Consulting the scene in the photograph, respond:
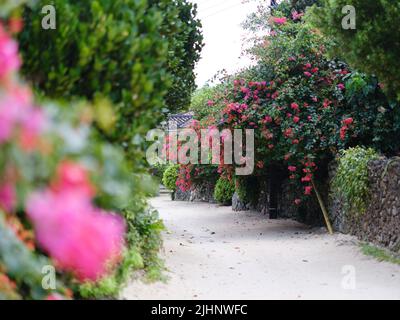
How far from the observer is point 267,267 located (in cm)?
839

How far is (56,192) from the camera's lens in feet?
4.68

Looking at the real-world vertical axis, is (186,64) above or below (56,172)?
above

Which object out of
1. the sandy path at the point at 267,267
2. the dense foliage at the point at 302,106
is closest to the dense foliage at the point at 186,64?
the dense foliage at the point at 302,106

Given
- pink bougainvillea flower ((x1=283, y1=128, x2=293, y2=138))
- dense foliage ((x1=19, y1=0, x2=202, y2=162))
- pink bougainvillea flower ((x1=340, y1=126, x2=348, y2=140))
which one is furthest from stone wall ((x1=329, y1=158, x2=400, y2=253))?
dense foliage ((x1=19, y1=0, x2=202, y2=162))

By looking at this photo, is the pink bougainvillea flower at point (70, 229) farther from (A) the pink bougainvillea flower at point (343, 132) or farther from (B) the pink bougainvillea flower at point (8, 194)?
(A) the pink bougainvillea flower at point (343, 132)

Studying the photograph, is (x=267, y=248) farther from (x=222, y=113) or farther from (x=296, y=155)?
(x=222, y=113)

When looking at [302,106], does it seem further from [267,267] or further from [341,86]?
[267,267]

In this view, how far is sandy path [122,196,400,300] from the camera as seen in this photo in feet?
20.7

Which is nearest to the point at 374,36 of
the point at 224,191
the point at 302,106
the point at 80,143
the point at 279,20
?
the point at 302,106

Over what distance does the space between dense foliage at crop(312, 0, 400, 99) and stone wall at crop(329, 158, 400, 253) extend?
2.06 m

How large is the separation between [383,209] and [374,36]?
3.75m

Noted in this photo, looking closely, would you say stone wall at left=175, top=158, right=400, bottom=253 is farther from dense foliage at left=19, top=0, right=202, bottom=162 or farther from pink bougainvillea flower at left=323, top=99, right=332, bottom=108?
dense foliage at left=19, top=0, right=202, bottom=162
